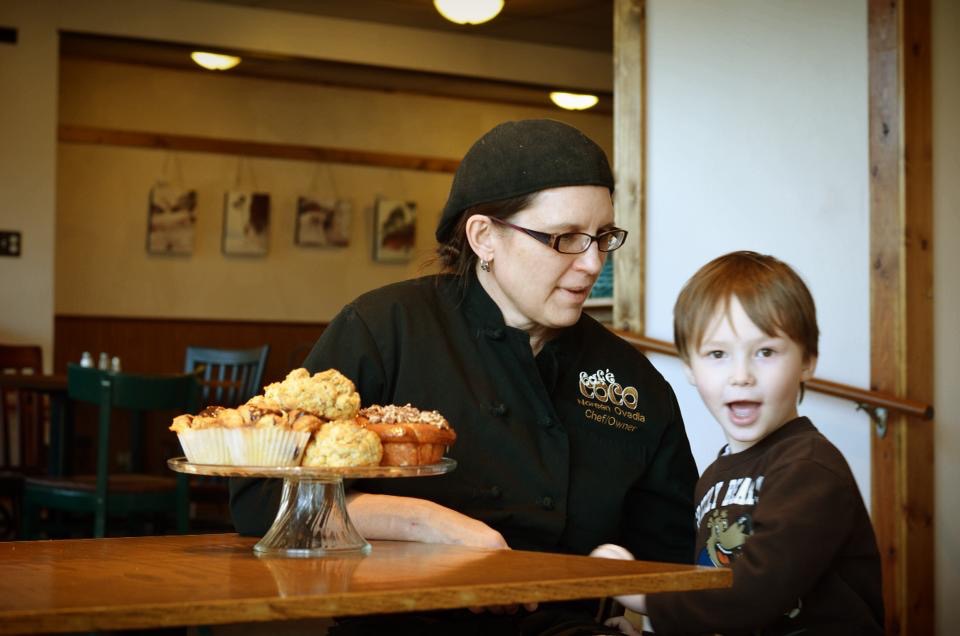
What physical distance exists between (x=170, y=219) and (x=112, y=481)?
4747 millimetres

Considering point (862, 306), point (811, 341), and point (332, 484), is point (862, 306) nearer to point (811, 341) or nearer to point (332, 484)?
point (811, 341)

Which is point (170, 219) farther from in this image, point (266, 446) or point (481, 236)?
point (266, 446)

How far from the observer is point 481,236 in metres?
2.23

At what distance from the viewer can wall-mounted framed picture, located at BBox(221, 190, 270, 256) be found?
989cm

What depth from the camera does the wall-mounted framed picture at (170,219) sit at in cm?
966

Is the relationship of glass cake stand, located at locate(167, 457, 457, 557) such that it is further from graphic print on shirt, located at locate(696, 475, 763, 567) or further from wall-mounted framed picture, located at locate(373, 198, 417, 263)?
wall-mounted framed picture, located at locate(373, 198, 417, 263)

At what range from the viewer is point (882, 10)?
4066 millimetres

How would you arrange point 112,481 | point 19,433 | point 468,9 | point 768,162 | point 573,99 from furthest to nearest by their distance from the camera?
point 573,99, point 468,9, point 19,433, point 112,481, point 768,162

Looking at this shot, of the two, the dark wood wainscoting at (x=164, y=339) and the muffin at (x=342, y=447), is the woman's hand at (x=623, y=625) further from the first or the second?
the dark wood wainscoting at (x=164, y=339)

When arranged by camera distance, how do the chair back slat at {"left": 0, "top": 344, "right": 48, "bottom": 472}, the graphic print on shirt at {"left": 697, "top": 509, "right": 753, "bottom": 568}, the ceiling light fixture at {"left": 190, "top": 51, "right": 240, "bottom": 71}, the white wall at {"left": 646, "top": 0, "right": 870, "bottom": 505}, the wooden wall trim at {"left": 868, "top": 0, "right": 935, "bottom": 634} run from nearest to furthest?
the graphic print on shirt at {"left": 697, "top": 509, "right": 753, "bottom": 568} < the wooden wall trim at {"left": 868, "top": 0, "right": 935, "bottom": 634} < the white wall at {"left": 646, "top": 0, "right": 870, "bottom": 505} < the chair back slat at {"left": 0, "top": 344, "right": 48, "bottom": 472} < the ceiling light fixture at {"left": 190, "top": 51, "right": 240, "bottom": 71}

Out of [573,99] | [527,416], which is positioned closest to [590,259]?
[527,416]

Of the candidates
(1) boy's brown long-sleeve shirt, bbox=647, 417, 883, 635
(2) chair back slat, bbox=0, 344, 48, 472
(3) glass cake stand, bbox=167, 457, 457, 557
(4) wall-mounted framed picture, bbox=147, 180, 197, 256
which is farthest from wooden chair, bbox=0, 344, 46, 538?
A: (1) boy's brown long-sleeve shirt, bbox=647, 417, 883, 635

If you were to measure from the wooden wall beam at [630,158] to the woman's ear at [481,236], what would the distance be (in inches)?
113

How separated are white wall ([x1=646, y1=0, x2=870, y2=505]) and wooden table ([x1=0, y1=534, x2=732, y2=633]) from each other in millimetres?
2916
